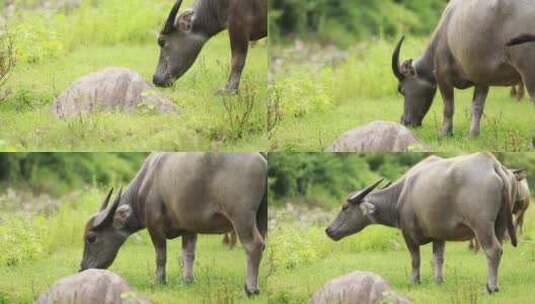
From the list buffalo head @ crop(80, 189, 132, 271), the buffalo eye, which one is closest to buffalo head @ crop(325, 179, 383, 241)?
buffalo head @ crop(80, 189, 132, 271)

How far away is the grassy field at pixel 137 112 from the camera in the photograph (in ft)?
39.8

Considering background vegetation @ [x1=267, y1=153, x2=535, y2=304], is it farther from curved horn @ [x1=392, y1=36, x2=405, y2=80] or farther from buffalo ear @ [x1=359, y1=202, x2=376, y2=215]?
curved horn @ [x1=392, y1=36, x2=405, y2=80]

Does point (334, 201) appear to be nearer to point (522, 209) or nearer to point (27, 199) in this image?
point (522, 209)

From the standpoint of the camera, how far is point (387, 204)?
40.5ft

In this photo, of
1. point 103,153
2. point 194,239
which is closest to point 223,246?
point 194,239

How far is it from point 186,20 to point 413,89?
5.37 feet

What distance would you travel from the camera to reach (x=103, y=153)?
39.9 feet

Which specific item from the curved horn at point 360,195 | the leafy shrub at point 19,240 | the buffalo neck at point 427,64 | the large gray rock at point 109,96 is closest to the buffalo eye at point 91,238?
the leafy shrub at point 19,240

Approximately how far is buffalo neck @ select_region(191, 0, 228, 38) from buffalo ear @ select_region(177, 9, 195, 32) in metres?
0.03

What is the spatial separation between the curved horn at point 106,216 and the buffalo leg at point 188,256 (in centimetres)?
50

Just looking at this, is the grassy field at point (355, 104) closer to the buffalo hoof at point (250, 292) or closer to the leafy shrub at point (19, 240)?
the buffalo hoof at point (250, 292)

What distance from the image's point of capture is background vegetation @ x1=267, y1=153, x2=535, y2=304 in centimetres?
1198

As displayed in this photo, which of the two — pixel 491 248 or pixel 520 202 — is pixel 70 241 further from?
pixel 520 202

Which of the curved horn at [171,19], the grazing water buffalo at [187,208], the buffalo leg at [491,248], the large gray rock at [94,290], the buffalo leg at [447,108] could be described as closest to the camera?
the buffalo leg at [491,248]
